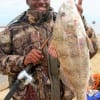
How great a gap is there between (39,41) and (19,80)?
697 millimetres

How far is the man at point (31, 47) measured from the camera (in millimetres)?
6074

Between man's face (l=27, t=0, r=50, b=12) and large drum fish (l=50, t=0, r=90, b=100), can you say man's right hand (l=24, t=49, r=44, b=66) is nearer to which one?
large drum fish (l=50, t=0, r=90, b=100)

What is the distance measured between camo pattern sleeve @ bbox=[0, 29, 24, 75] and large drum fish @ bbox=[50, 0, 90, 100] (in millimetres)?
1059

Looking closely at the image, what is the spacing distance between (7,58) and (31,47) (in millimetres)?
315

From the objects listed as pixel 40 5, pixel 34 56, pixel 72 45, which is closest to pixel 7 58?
pixel 34 56

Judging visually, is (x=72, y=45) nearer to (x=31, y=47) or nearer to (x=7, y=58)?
(x=31, y=47)

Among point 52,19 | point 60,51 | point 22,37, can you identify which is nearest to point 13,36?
point 22,37


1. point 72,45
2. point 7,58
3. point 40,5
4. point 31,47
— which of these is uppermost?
point 40,5

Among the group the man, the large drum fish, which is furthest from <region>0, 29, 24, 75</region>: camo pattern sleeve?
the large drum fish

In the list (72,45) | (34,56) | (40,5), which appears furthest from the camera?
(40,5)

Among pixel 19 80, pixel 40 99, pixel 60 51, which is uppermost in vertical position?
pixel 60 51

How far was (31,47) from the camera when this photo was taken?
6.21m

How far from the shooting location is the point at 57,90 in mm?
6008

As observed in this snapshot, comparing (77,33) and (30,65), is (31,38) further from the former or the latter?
(77,33)
